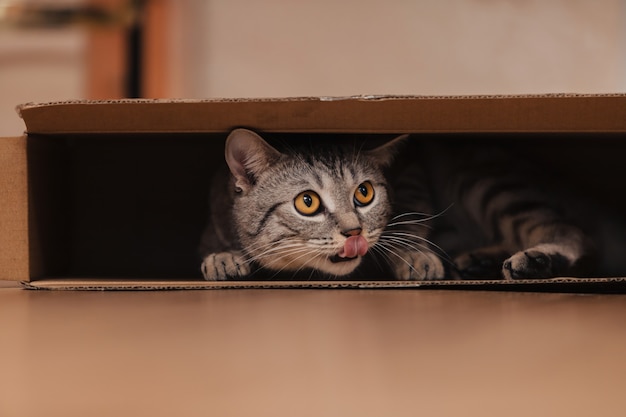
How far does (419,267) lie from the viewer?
120cm

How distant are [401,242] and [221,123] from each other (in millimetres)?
450

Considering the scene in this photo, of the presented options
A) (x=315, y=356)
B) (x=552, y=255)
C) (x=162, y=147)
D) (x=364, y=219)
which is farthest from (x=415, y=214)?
(x=315, y=356)

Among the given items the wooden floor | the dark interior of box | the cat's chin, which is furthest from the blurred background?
the wooden floor

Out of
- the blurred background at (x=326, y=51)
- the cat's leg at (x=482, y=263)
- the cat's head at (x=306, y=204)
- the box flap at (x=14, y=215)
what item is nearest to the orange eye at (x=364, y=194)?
the cat's head at (x=306, y=204)

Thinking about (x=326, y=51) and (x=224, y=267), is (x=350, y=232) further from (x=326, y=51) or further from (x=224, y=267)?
(x=326, y=51)

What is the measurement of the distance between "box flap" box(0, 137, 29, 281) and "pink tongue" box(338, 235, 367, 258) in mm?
540

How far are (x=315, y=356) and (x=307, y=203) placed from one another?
1.89ft

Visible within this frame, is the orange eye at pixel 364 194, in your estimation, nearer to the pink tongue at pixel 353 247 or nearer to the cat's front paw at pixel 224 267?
the pink tongue at pixel 353 247

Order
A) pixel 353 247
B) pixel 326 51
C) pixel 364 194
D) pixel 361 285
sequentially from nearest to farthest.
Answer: pixel 361 285 < pixel 353 247 < pixel 364 194 < pixel 326 51

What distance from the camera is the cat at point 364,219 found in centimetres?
115

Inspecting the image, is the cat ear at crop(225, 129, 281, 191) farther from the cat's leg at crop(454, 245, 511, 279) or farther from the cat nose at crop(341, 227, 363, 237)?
the cat's leg at crop(454, 245, 511, 279)

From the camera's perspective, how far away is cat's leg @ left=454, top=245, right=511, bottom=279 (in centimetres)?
120

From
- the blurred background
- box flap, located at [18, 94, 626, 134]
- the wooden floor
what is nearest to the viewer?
the wooden floor

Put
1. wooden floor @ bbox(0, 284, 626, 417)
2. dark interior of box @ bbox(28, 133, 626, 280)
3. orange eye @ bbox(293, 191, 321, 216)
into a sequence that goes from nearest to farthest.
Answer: wooden floor @ bbox(0, 284, 626, 417), orange eye @ bbox(293, 191, 321, 216), dark interior of box @ bbox(28, 133, 626, 280)
